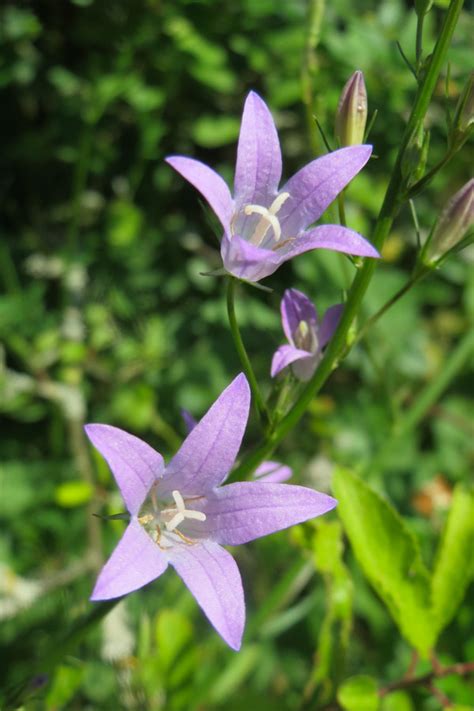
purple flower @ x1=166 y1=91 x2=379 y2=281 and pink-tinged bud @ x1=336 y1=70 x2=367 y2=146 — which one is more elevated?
pink-tinged bud @ x1=336 y1=70 x2=367 y2=146

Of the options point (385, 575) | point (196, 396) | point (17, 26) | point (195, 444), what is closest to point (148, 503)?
point (195, 444)

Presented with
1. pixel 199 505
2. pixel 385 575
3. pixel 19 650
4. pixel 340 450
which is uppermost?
pixel 199 505

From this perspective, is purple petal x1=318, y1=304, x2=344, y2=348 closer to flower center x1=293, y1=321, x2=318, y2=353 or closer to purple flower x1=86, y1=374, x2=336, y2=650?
flower center x1=293, y1=321, x2=318, y2=353

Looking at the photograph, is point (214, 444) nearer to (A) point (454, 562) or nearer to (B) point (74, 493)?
(A) point (454, 562)

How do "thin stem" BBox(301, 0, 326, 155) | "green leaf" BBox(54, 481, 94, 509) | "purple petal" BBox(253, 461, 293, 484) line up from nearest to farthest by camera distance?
"purple petal" BBox(253, 461, 293, 484) → "thin stem" BBox(301, 0, 326, 155) → "green leaf" BBox(54, 481, 94, 509)

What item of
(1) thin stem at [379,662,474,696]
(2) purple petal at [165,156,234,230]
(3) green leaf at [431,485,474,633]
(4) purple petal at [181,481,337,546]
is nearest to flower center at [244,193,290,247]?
(2) purple petal at [165,156,234,230]

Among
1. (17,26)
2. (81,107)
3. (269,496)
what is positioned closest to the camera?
(269,496)

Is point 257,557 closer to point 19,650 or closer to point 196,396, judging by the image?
point 196,396
